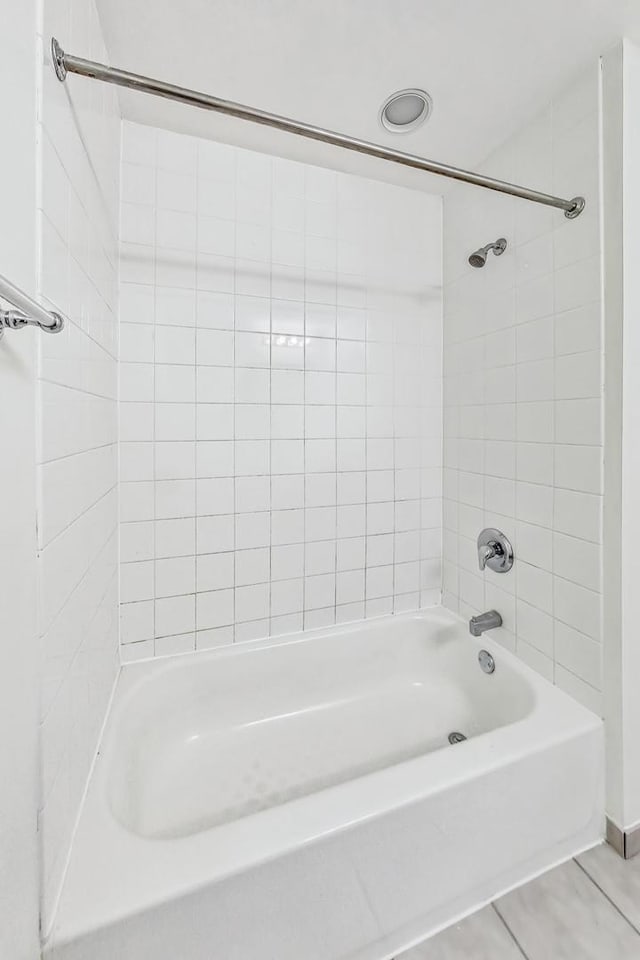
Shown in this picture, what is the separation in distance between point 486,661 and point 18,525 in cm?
154

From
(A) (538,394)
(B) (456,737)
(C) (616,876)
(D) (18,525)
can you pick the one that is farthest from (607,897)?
(D) (18,525)

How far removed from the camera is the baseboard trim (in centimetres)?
112

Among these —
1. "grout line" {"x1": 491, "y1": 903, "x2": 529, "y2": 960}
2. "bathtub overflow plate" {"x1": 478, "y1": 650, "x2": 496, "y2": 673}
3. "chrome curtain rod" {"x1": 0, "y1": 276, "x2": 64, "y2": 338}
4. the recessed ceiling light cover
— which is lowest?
"grout line" {"x1": 491, "y1": 903, "x2": 529, "y2": 960}

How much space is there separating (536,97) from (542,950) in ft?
7.54

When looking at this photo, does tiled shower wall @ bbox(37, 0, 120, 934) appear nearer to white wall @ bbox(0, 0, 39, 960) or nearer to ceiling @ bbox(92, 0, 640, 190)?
white wall @ bbox(0, 0, 39, 960)

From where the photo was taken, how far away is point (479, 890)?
1010 mm

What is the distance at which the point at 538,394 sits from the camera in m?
1.36

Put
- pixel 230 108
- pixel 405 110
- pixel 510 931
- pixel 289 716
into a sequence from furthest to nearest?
1. pixel 289 716
2. pixel 405 110
3. pixel 510 931
4. pixel 230 108

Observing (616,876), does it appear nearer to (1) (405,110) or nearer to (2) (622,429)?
(2) (622,429)

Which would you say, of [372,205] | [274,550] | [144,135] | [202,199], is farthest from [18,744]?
[372,205]

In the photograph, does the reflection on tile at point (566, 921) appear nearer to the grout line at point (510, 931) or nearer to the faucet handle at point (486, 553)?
the grout line at point (510, 931)

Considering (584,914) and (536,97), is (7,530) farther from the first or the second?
(536,97)

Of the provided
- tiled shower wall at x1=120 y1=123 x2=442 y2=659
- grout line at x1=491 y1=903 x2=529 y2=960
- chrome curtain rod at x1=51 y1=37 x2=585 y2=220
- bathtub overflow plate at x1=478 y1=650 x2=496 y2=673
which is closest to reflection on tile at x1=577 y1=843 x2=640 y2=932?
grout line at x1=491 y1=903 x2=529 y2=960

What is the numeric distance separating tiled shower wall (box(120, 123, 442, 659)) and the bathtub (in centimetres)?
20
